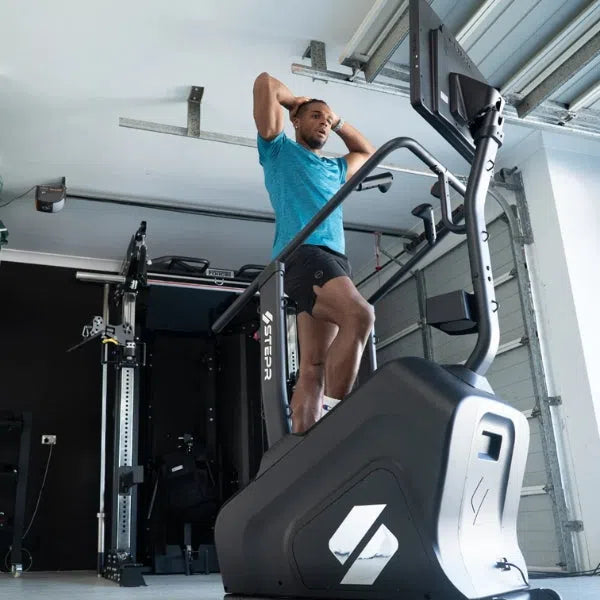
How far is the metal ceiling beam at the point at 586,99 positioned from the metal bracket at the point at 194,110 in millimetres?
2224

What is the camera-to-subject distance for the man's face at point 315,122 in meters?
2.48

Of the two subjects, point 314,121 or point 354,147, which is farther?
point 354,147

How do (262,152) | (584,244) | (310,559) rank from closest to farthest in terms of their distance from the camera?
(310,559) → (262,152) → (584,244)

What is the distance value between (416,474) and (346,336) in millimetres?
615

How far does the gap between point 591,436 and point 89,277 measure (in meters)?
4.16

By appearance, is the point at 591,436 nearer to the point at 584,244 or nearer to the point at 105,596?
the point at 584,244

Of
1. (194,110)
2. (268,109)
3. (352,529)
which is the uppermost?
(194,110)

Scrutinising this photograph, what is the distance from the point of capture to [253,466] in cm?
525

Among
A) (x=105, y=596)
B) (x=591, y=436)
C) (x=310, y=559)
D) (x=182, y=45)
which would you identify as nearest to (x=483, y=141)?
(x=310, y=559)

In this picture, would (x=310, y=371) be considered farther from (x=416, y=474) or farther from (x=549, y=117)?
(x=549, y=117)

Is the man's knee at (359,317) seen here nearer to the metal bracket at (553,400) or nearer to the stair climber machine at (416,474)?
the stair climber machine at (416,474)

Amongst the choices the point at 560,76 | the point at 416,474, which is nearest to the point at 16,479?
the point at 416,474

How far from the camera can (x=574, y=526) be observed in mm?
3992

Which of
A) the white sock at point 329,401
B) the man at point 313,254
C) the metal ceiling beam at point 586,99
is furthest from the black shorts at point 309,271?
the metal ceiling beam at point 586,99
